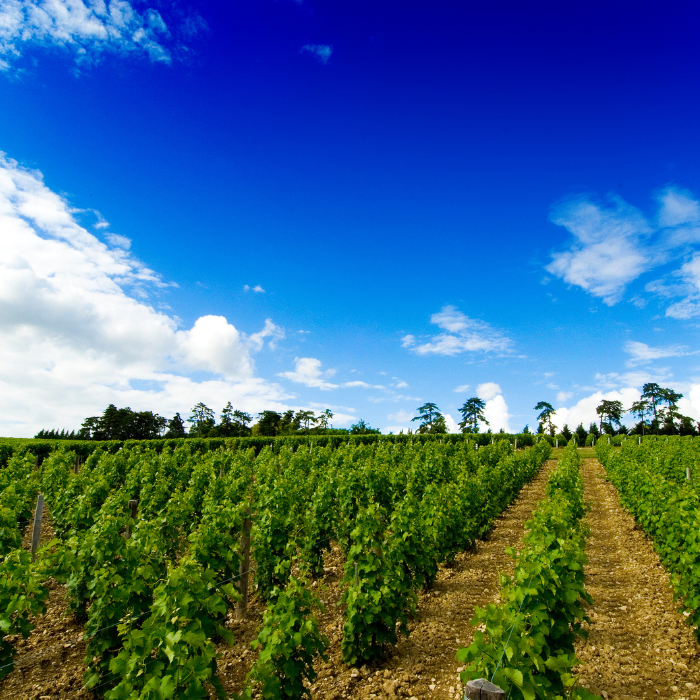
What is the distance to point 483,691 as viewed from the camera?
7.00ft

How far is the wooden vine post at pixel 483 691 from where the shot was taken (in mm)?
2100

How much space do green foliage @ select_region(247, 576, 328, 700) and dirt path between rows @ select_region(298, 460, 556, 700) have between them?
94cm

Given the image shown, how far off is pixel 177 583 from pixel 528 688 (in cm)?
279

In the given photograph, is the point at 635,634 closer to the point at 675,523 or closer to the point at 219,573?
the point at 675,523

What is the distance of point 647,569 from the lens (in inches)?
330

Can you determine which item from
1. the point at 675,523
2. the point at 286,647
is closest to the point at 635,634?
the point at 675,523

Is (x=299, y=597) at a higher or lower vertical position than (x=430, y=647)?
higher

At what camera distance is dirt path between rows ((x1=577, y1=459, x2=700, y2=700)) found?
15.7 feet

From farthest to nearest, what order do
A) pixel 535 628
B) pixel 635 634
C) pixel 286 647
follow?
1. pixel 635 634
2. pixel 535 628
3. pixel 286 647

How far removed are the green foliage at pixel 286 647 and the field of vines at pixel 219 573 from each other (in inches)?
0.5

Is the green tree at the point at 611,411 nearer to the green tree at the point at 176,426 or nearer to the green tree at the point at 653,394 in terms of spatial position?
the green tree at the point at 653,394

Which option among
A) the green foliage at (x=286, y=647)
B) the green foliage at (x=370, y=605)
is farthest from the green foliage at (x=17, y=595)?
the green foliage at (x=370, y=605)

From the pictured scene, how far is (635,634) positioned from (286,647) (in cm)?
488

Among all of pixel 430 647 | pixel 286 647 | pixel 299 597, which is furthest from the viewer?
pixel 430 647
